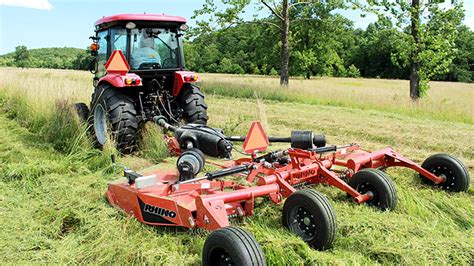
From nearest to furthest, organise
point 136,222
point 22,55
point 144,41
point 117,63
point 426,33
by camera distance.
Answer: point 136,222
point 117,63
point 144,41
point 426,33
point 22,55

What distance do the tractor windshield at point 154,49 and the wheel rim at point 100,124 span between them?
850 mm

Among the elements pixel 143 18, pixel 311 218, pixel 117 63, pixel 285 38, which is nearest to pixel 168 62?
pixel 143 18

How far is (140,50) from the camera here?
6.66 metres

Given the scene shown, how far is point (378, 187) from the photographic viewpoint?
3.80m

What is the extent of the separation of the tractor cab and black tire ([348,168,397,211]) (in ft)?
12.6

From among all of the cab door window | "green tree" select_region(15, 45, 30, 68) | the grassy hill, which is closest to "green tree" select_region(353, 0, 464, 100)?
the cab door window

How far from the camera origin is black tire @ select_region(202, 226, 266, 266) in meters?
2.51

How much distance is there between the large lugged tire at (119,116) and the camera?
592 centimetres

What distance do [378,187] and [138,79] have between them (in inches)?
145

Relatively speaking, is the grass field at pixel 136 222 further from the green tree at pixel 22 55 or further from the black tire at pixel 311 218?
the green tree at pixel 22 55

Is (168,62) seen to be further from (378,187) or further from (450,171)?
(450,171)

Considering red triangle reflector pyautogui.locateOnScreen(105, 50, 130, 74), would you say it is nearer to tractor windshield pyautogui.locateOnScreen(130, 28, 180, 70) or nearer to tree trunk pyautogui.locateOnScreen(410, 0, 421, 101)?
tractor windshield pyautogui.locateOnScreen(130, 28, 180, 70)

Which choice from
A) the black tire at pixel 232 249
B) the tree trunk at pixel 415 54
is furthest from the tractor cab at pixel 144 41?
the tree trunk at pixel 415 54

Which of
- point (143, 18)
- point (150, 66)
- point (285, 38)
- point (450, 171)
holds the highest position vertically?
point (285, 38)
